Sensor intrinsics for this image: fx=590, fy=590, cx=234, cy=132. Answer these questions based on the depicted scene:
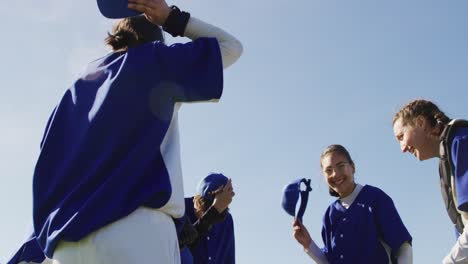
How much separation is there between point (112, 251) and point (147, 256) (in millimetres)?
139

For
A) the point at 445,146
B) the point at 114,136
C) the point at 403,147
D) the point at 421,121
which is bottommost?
the point at 114,136

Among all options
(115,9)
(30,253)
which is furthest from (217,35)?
(30,253)

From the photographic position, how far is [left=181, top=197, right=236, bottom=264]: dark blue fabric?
6.27m

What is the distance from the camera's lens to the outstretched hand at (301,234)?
586cm

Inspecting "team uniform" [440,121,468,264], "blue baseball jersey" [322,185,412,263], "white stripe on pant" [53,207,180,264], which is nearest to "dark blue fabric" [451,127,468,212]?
"team uniform" [440,121,468,264]

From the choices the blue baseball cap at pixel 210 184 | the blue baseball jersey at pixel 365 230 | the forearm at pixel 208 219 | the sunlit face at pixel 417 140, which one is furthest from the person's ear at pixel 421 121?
the blue baseball cap at pixel 210 184

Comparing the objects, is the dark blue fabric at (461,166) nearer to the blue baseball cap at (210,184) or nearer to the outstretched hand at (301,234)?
the outstretched hand at (301,234)

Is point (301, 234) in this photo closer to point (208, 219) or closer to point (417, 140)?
point (208, 219)

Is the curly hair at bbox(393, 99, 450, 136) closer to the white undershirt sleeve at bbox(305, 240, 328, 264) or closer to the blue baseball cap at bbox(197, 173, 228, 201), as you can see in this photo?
the white undershirt sleeve at bbox(305, 240, 328, 264)

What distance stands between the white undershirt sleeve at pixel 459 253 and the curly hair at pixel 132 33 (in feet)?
Result: 7.68

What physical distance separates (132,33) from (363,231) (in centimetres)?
337

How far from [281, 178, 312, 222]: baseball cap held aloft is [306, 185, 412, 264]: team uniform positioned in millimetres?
393

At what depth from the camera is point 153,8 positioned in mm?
2916

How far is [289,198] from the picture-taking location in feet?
18.6
